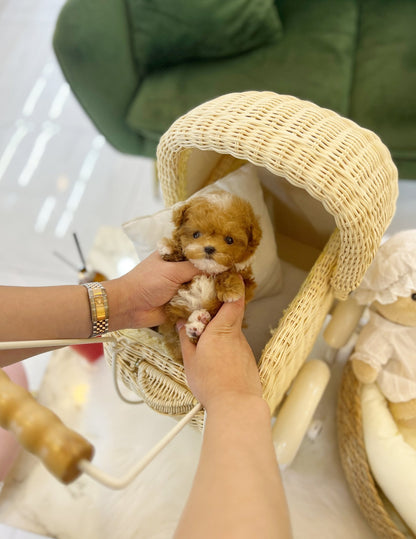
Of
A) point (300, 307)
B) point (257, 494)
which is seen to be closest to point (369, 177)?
point (300, 307)

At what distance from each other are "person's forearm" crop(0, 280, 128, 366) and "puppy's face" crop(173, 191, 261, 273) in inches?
7.5

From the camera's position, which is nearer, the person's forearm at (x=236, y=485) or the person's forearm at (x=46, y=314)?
the person's forearm at (x=236, y=485)

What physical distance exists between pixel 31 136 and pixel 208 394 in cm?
185

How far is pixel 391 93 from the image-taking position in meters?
1.35

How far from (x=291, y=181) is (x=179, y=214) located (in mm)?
243

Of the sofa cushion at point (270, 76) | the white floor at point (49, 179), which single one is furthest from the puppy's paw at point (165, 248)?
the white floor at point (49, 179)

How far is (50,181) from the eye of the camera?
189 centimetres

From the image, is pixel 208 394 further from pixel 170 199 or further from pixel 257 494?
pixel 170 199

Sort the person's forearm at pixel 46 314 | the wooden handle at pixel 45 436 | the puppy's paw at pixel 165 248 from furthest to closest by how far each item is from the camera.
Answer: the puppy's paw at pixel 165 248
the person's forearm at pixel 46 314
the wooden handle at pixel 45 436

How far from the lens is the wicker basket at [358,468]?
3.25 ft

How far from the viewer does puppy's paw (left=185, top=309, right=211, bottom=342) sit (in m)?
0.78

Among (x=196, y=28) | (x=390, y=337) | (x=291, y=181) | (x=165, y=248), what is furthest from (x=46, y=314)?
(x=196, y=28)

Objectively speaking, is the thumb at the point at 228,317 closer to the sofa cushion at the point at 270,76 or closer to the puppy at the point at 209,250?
the puppy at the point at 209,250

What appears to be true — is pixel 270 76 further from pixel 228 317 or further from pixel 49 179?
pixel 49 179
